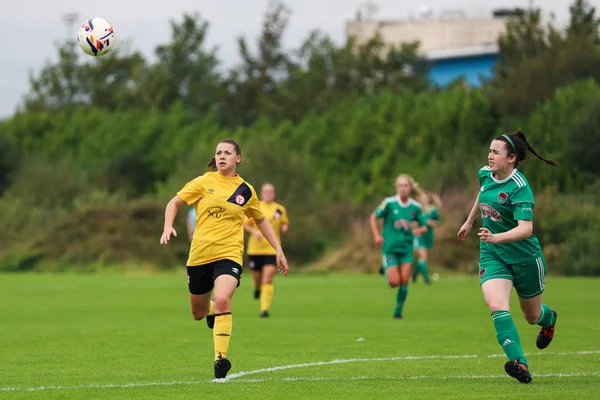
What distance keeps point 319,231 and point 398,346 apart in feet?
89.6

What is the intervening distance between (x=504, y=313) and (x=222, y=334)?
2.45 meters

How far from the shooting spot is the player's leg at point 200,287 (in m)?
10.6

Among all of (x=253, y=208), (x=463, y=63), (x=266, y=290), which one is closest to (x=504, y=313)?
(x=253, y=208)

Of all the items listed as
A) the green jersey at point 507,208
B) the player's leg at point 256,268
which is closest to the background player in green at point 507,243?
the green jersey at point 507,208

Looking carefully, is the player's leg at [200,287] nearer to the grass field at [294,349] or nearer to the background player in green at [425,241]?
the grass field at [294,349]

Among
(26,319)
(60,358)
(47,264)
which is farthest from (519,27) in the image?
(60,358)

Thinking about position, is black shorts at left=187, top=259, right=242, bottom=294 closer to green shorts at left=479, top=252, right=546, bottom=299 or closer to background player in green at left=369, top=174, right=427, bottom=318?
green shorts at left=479, top=252, right=546, bottom=299

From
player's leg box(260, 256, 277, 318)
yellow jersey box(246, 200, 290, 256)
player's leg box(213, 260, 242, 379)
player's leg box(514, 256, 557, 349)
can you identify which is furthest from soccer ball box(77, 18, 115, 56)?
yellow jersey box(246, 200, 290, 256)

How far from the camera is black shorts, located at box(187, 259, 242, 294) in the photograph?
10383 millimetres

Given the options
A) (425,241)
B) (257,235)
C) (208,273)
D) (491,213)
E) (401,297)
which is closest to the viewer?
(491,213)

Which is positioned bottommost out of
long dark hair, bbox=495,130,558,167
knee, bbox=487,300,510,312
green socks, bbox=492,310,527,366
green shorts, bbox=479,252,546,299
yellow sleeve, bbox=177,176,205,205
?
green socks, bbox=492,310,527,366

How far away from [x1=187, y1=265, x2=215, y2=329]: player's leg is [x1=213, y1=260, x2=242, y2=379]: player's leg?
0.67 ft

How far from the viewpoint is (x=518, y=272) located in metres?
9.96

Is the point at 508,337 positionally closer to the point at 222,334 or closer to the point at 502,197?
the point at 502,197
